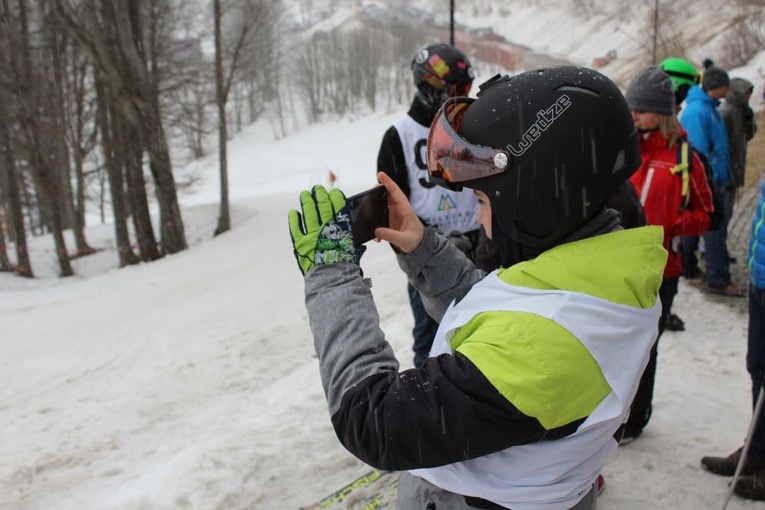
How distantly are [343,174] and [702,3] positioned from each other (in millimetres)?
36210


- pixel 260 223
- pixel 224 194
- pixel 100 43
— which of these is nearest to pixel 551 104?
pixel 100 43

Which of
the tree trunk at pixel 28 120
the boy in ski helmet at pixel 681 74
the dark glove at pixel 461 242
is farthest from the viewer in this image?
the tree trunk at pixel 28 120

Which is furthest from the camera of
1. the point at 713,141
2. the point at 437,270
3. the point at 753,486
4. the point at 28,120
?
the point at 28,120

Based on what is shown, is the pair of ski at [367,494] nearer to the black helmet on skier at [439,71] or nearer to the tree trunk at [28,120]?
the black helmet on skier at [439,71]

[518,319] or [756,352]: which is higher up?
[518,319]

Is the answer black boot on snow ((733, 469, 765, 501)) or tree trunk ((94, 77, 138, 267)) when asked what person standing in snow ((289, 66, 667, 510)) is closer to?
black boot on snow ((733, 469, 765, 501))

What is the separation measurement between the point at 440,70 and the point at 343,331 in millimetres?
2543

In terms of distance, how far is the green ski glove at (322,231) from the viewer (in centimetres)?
144

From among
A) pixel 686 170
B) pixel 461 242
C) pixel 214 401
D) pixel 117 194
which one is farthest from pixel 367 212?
pixel 117 194

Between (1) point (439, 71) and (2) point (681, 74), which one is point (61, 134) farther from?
(2) point (681, 74)

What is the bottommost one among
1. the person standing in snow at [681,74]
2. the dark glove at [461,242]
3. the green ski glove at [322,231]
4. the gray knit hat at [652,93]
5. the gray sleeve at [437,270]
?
the dark glove at [461,242]

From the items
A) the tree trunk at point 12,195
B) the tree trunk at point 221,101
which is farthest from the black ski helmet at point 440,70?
the tree trunk at point 12,195

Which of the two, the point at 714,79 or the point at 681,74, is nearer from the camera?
the point at 681,74

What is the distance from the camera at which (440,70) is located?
347 cm
